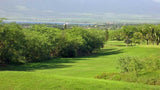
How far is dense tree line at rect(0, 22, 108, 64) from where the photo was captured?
44.2 m

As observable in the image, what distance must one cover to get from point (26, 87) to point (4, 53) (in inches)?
1163

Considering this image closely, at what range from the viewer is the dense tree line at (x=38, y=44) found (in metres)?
44.2

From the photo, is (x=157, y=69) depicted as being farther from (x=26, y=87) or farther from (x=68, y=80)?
(x=26, y=87)

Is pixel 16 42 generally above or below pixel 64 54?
above

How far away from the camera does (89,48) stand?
82.9 m

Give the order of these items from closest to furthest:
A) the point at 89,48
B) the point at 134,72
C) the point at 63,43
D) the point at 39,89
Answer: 1. the point at 39,89
2. the point at 134,72
3. the point at 63,43
4. the point at 89,48

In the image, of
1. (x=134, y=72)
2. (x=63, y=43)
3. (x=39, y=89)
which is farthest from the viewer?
(x=63, y=43)

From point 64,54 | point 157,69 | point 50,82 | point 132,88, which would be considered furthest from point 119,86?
point 64,54

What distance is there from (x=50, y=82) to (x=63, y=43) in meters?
54.9

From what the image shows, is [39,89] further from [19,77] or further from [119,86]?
[119,86]

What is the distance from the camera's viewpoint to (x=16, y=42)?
45.2 m

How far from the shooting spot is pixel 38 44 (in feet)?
182

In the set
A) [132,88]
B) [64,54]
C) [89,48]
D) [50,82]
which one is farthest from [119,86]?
[89,48]

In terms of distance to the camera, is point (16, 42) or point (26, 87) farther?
point (16, 42)
